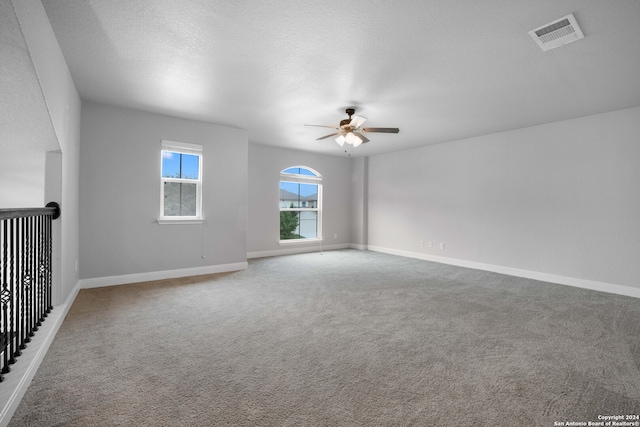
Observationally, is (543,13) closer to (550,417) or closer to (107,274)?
(550,417)

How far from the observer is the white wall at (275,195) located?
21.8ft

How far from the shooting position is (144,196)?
15.0 ft

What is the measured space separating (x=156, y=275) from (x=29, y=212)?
110 inches

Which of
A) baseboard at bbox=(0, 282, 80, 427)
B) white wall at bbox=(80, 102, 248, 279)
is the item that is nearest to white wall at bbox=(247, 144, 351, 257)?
white wall at bbox=(80, 102, 248, 279)

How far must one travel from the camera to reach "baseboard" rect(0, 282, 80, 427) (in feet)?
5.05

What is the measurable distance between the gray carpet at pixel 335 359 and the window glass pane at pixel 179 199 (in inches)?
56.5

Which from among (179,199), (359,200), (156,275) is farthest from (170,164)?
(359,200)

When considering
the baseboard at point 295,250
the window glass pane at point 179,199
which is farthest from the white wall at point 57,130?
the baseboard at point 295,250

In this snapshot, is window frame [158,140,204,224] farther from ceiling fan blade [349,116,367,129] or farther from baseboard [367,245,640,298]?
baseboard [367,245,640,298]

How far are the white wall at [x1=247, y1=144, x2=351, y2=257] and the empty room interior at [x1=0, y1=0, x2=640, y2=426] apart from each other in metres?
0.25

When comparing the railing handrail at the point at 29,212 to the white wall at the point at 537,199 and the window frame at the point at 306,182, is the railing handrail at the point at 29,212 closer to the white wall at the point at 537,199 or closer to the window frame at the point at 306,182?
the window frame at the point at 306,182

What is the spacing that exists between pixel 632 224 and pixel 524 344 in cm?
313

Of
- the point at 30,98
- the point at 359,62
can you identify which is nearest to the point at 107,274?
the point at 30,98

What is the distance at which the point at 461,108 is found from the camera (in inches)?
169
